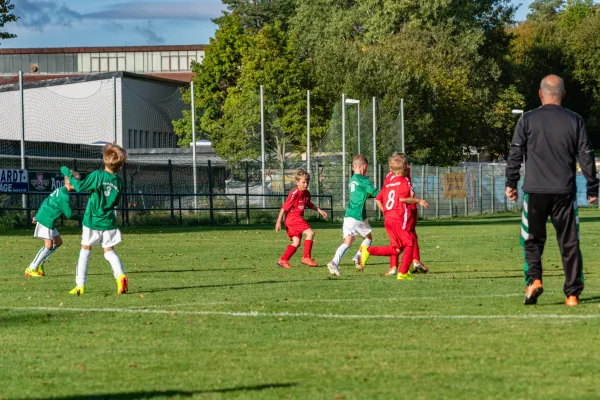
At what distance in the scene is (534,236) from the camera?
10.3m

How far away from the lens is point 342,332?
8.46m

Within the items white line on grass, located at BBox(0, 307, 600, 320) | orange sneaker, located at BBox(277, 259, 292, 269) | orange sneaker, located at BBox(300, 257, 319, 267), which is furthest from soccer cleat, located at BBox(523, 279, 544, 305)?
orange sneaker, located at BBox(300, 257, 319, 267)

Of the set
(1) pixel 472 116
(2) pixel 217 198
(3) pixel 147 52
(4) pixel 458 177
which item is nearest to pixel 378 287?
(2) pixel 217 198

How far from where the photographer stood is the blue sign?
3175 centimetres

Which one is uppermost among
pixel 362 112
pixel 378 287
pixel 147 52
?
pixel 147 52

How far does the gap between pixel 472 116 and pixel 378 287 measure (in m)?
59.2

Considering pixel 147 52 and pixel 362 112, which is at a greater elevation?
pixel 147 52

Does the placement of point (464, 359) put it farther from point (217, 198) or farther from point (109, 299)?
point (217, 198)

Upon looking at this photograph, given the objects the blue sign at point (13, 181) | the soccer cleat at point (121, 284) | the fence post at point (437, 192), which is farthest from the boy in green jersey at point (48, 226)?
the fence post at point (437, 192)

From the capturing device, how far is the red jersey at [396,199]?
1473cm

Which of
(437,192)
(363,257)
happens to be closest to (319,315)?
(363,257)

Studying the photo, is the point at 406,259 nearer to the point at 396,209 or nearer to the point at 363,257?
the point at 396,209

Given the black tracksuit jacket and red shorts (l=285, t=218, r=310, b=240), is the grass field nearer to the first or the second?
the black tracksuit jacket

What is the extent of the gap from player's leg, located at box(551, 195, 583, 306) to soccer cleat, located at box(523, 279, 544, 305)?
23 centimetres
